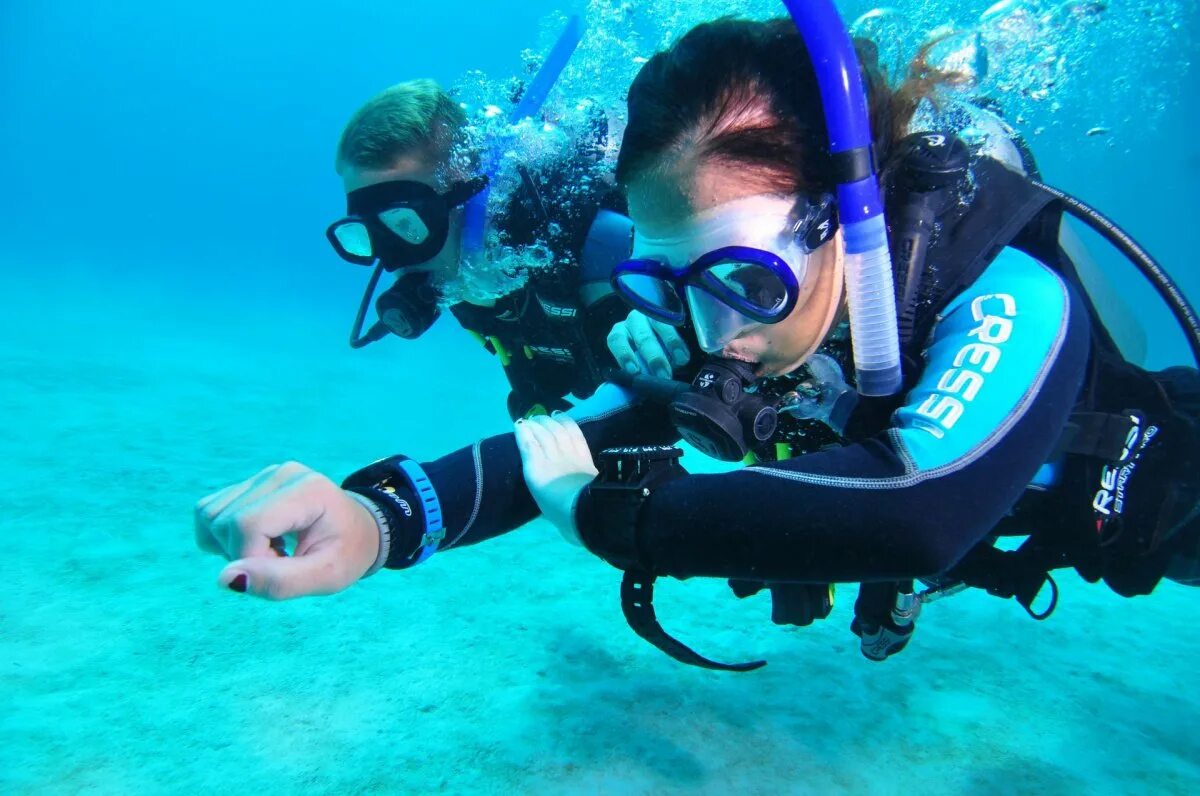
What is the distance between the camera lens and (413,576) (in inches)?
207

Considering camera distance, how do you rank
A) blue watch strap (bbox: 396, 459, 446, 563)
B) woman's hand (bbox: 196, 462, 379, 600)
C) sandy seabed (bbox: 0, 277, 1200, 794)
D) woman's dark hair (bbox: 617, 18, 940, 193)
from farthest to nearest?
sandy seabed (bbox: 0, 277, 1200, 794) < blue watch strap (bbox: 396, 459, 446, 563) < woman's dark hair (bbox: 617, 18, 940, 193) < woman's hand (bbox: 196, 462, 379, 600)

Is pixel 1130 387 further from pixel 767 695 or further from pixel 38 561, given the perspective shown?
pixel 38 561

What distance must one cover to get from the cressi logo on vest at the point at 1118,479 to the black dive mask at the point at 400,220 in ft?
11.3

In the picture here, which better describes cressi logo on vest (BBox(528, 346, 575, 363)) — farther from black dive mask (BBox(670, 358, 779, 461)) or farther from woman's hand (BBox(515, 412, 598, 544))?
black dive mask (BBox(670, 358, 779, 461))

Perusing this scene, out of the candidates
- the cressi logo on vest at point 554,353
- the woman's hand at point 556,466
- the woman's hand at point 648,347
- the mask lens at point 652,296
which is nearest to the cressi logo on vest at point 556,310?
the cressi logo on vest at point 554,353

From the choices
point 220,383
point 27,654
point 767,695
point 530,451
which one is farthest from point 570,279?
point 220,383

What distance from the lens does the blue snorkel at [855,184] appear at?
1.51 metres

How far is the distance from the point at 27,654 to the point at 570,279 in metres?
3.78

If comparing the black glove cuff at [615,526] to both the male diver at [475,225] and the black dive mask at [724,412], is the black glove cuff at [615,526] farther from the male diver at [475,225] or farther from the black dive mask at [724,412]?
the male diver at [475,225]

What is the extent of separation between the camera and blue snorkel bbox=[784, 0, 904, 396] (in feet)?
4.95

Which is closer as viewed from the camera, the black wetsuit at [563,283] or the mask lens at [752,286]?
the mask lens at [752,286]

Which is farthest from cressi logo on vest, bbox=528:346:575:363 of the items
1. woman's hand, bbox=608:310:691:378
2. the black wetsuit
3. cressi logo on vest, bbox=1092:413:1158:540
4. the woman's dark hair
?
cressi logo on vest, bbox=1092:413:1158:540

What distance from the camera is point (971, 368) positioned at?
1.48 m

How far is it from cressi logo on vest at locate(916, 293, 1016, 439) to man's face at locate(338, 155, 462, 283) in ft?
10.4
